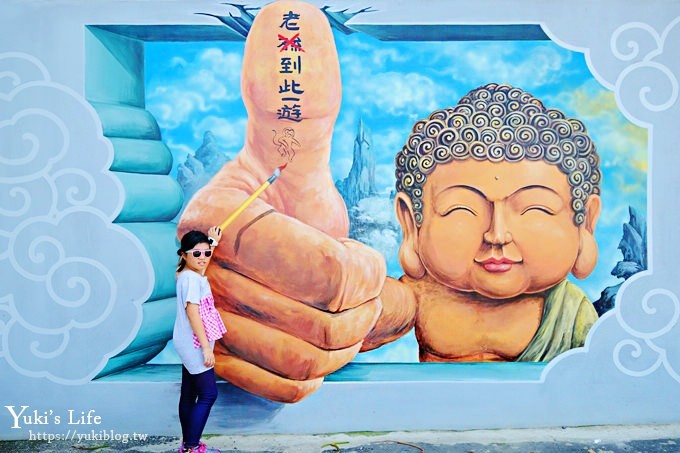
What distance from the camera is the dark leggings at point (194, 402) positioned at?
369cm

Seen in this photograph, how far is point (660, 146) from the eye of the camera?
4340 mm

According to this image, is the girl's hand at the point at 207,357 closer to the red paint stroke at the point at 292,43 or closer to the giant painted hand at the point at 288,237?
the giant painted hand at the point at 288,237

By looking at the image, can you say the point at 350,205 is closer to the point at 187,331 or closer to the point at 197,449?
the point at 187,331

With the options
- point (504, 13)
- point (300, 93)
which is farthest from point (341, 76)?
point (504, 13)

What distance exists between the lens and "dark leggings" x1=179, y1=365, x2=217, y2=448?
369 cm

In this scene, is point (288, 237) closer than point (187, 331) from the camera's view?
No

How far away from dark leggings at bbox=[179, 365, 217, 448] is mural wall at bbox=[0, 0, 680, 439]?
1.49 ft

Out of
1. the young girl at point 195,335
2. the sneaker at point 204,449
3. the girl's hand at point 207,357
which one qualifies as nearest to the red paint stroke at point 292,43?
the young girl at point 195,335

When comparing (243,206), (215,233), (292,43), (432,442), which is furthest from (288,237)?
(432,442)

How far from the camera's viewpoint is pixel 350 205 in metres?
4.26

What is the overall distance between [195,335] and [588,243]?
8.51 feet

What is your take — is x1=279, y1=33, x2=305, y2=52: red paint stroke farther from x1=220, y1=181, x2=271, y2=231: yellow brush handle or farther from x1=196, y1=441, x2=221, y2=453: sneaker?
x1=196, y1=441, x2=221, y2=453: sneaker

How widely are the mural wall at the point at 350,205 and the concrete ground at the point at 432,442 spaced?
3.5 inches

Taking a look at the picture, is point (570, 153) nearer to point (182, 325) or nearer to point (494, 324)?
point (494, 324)
